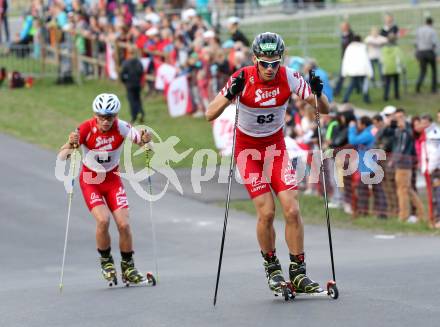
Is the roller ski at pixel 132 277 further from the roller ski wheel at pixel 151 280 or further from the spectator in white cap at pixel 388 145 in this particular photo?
the spectator in white cap at pixel 388 145

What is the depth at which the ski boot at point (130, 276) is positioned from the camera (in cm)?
1355

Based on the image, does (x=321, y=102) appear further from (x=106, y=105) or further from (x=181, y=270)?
(x=181, y=270)

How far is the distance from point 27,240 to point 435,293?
34.1 feet

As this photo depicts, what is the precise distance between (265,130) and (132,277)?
3248 mm

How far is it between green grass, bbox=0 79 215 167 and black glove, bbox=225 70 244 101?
48.6ft

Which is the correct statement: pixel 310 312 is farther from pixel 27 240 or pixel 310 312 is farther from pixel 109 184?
pixel 27 240

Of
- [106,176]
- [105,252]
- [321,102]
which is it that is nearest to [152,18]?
[106,176]

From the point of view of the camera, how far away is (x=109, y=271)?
13609 millimetres

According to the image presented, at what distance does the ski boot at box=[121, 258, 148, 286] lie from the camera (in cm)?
1355

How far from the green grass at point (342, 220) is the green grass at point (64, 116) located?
3943mm

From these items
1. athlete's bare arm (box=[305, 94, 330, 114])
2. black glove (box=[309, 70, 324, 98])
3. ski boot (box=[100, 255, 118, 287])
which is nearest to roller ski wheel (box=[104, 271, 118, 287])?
ski boot (box=[100, 255, 118, 287])

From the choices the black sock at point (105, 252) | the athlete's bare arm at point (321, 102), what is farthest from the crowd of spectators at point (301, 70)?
the athlete's bare arm at point (321, 102)

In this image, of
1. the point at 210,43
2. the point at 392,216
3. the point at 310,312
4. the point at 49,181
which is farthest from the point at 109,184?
the point at 210,43

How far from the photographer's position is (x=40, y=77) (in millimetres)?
36719
